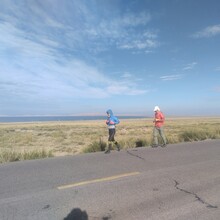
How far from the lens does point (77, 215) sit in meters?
4.63

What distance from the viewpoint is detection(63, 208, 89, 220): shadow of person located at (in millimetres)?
4523

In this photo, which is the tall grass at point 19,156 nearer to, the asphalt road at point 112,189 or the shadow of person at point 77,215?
the asphalt road at point 112,189

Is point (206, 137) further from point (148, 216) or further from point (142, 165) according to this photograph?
point (148, 216)

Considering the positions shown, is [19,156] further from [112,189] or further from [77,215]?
[77,215]

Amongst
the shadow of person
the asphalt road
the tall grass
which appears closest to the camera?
the shadow of person

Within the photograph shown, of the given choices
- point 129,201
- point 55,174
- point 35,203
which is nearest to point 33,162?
point 55,174

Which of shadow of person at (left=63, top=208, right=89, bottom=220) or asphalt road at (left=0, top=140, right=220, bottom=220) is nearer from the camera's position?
shadow of person at (left=63, top=208, right=89, bottom=220)

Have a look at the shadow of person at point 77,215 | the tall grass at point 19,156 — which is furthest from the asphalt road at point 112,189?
the tall grass at point 19,156

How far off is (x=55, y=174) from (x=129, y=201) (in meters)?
2.98

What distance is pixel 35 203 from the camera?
522cm

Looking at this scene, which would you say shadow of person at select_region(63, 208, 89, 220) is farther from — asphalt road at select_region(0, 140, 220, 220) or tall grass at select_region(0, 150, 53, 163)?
tall grass at select_region(0, 150, 53, 163)

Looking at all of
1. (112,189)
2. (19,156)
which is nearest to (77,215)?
(112,189)

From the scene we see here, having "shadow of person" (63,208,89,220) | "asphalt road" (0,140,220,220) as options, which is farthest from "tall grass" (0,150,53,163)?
"shadow of person" (63,208,89,220)

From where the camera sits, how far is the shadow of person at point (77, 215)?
4523mm
